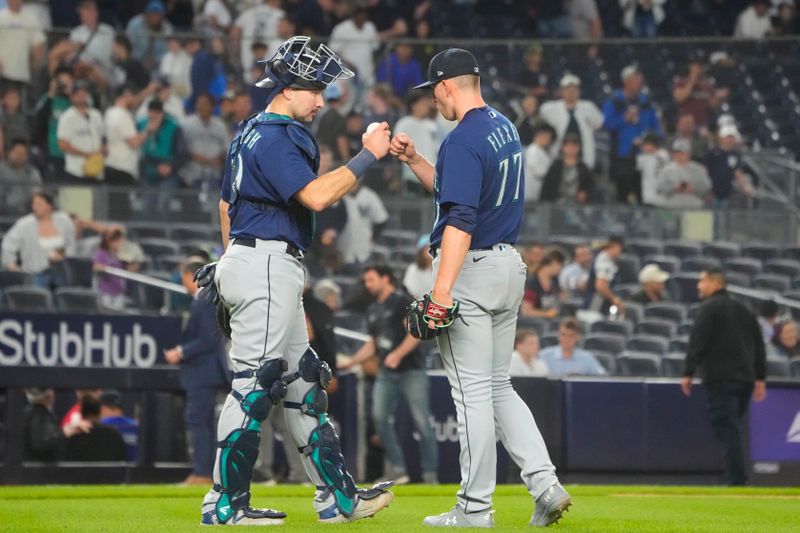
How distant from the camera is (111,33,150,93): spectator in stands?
51.0ft

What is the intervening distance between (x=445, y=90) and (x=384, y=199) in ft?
31.7

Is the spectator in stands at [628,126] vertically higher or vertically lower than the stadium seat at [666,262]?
higher

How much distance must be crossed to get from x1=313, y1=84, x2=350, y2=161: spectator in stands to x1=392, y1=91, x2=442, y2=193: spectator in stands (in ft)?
1.87

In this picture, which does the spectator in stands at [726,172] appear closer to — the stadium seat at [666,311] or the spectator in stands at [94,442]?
the stadium seat at [666,311]

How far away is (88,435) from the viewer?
11.4 m

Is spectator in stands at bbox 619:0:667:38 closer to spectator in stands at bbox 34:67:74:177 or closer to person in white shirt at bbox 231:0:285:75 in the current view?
person in white shirt at bbox 231:0:285:75

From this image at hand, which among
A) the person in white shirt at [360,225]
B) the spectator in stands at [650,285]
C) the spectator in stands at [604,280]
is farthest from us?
the spectator in stands at [650,285]

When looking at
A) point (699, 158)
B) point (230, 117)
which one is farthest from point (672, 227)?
Answer: point (230, 117)

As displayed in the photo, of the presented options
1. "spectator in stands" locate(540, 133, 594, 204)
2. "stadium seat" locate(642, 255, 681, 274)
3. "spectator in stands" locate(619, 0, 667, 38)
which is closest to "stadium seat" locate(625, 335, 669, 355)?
"stadium seat" locate(642, 255, 681, 274)

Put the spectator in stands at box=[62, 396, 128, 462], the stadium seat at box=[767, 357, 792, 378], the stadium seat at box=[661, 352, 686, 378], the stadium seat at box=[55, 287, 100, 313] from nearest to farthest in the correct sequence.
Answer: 1. the spectator in stands at box=[62, 396, 128, 462]
2. the stadium seat at box=[55, 287, 100, 313]
3. the stadium seat at box=[767, 357, 792, 378]
4. the stadium seat at box=[661, 352, 686, 378]

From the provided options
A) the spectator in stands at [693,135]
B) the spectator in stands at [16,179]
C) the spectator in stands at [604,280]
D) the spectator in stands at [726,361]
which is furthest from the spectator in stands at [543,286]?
the spectator in stands at [16,179]

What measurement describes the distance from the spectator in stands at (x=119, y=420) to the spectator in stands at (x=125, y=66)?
15.6 feet

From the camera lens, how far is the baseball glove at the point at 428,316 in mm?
6098

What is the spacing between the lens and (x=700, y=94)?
55.6 ft
